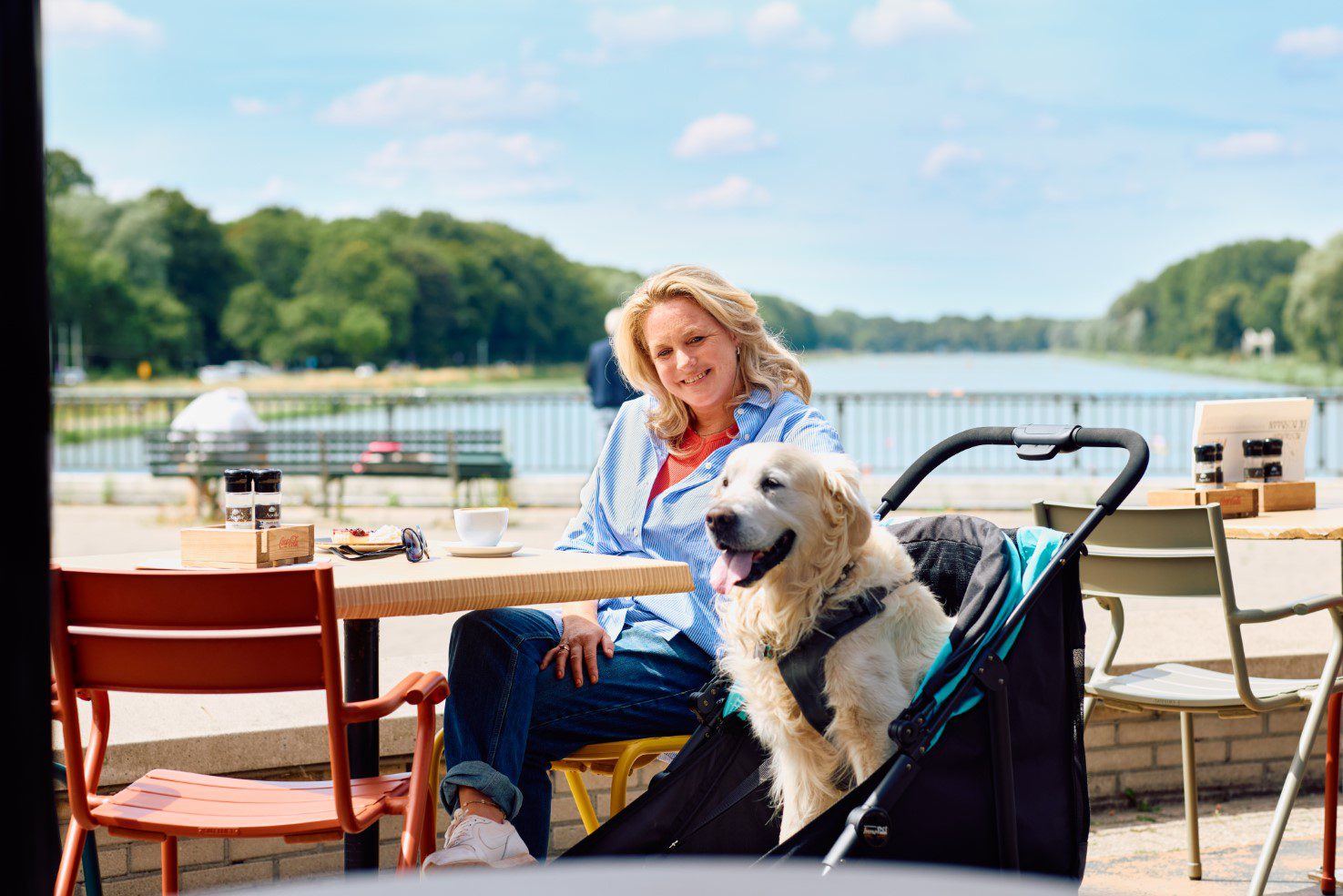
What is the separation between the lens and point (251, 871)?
3.55 m

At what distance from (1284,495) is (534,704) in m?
2.69

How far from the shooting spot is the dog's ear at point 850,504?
2.63 m

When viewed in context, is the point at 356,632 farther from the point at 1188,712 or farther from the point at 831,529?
the point at 1188,712

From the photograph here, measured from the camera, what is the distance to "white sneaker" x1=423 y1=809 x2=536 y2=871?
→ 8.23 feet

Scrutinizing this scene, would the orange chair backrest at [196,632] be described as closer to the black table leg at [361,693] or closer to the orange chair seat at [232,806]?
the orange chair seat at [232,806]

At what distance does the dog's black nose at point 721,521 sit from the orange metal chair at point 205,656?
0.69 metres

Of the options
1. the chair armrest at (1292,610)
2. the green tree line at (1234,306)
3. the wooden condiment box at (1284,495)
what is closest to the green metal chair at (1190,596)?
the chair armrest at (1292,610)

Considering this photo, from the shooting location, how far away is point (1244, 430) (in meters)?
4.38

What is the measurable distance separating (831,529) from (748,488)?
188 mm

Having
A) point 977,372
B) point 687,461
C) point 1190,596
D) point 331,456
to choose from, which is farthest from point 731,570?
point 977,372

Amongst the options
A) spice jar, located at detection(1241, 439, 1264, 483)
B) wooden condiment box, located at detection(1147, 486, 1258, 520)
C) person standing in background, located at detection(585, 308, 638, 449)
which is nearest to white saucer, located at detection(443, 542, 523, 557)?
wooden condiment box, located at detection(1147, 486, 1258, 520)

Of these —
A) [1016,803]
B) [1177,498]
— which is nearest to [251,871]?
[1016,803]

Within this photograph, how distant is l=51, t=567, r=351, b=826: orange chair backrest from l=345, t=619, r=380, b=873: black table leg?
520mm

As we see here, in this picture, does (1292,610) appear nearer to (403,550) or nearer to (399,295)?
(403,550)
